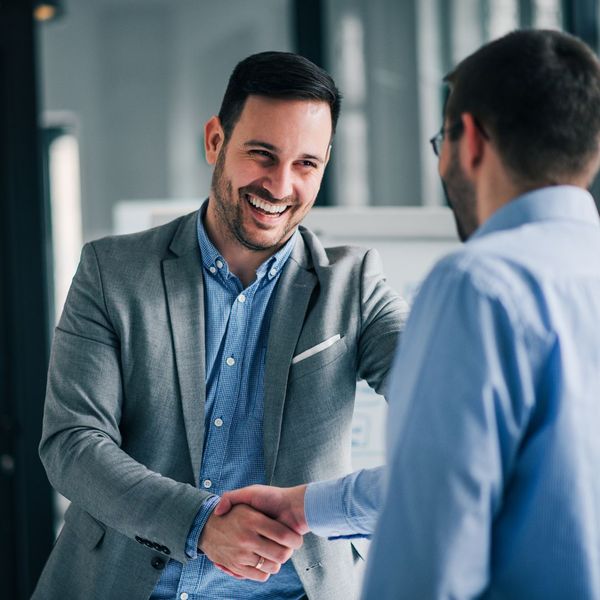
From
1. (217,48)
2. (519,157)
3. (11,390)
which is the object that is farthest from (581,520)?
→ (217,48)

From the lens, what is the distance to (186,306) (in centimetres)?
157

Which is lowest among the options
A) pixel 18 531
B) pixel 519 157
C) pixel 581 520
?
pixel 18 531

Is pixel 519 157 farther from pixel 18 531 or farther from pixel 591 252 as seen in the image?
pixel 18 531

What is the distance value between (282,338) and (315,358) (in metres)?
0.07

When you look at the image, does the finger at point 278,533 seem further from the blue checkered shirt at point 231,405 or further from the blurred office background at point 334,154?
the blurred office background at point 334,154

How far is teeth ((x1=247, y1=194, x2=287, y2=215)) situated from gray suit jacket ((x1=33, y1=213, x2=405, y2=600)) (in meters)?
0.13

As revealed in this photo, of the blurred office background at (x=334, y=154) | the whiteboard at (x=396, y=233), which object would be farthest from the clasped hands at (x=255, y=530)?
the whiteboard at (x=396, y=233)

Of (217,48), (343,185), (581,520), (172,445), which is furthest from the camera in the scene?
(217,48)

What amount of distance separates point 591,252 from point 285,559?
0.74m

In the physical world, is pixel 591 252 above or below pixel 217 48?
below

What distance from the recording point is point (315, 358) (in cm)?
155

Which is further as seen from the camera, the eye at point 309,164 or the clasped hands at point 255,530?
the eye at point 309,164

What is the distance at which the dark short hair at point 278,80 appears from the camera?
1585 millimetres

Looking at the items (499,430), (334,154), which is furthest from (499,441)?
(334,154)
